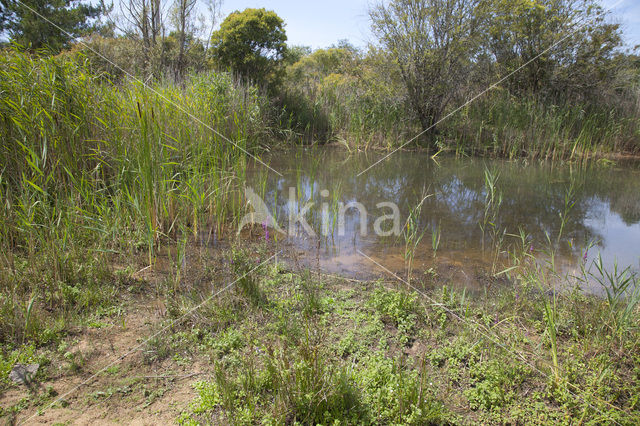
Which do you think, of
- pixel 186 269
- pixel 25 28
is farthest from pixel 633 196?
pixel 25 28

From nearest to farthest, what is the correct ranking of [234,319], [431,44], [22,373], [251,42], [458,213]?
[22,373], [234,319], [458,213], [431,44], [251,42]

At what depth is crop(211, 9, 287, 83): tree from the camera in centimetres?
1150

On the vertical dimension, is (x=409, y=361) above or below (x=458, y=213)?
below

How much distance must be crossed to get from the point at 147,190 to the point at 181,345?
5.11ft

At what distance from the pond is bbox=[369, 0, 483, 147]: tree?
110 inches

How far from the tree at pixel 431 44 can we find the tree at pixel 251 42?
10.6 ft

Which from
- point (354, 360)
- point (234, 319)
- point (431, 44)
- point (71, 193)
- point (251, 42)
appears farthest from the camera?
point (251, 42)

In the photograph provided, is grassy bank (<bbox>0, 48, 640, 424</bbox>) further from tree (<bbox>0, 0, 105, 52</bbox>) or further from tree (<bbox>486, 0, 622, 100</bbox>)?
tree (<bbox>0, 0, 105, 52</bbox>)

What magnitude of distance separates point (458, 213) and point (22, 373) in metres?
4.69

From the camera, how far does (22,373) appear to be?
1.74 meters

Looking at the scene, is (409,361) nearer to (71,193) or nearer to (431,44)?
(71,193)

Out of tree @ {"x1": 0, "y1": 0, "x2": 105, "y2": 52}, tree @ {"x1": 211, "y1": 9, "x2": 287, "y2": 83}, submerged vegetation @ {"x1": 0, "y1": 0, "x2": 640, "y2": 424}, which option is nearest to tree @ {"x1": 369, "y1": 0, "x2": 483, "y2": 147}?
tree @ {"x1": 211, "y1": 9, "x2": 287, "y2": 83}

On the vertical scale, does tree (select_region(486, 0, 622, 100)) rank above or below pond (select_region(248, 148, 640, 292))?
above

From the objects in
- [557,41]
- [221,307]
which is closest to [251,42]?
[557,41]
